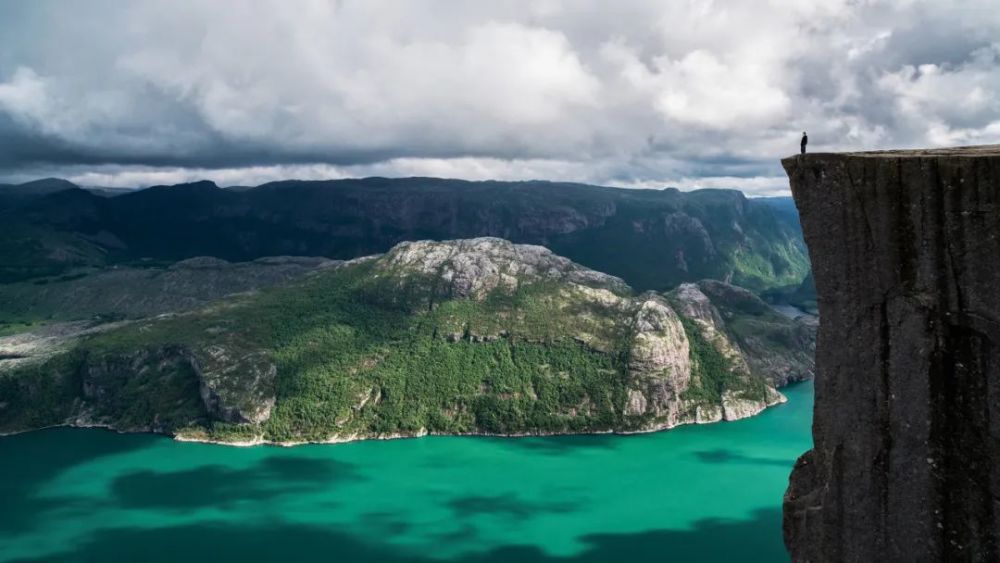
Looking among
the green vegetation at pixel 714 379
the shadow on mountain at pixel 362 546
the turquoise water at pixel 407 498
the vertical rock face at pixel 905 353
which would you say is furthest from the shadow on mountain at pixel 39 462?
the vertical rock face at pixel 905 353

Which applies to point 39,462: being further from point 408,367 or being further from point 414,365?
point 414,365

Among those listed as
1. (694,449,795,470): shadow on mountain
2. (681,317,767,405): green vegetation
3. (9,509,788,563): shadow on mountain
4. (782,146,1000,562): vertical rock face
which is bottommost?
(9,509,788,563): shadow on mountain

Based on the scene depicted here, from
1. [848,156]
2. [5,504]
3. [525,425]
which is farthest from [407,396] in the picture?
[848,156]

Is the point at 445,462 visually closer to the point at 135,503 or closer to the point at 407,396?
the point at 407,396

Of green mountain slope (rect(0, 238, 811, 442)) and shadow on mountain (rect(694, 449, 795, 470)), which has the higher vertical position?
green mountain slope (rect(0, 238, 811, 442))

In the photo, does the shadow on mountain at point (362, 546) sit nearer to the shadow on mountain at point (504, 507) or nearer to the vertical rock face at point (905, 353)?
the shadow on mountain at point (504, 507)

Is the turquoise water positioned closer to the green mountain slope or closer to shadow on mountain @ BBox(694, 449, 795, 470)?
shadow on mountain @ BBox(694, 449, 795, 470)

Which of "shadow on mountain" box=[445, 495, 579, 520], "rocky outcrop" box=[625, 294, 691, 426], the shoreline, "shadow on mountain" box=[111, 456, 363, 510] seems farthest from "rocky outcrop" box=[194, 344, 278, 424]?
"rocky outcrop" box=[625, 294, 691, 426]
